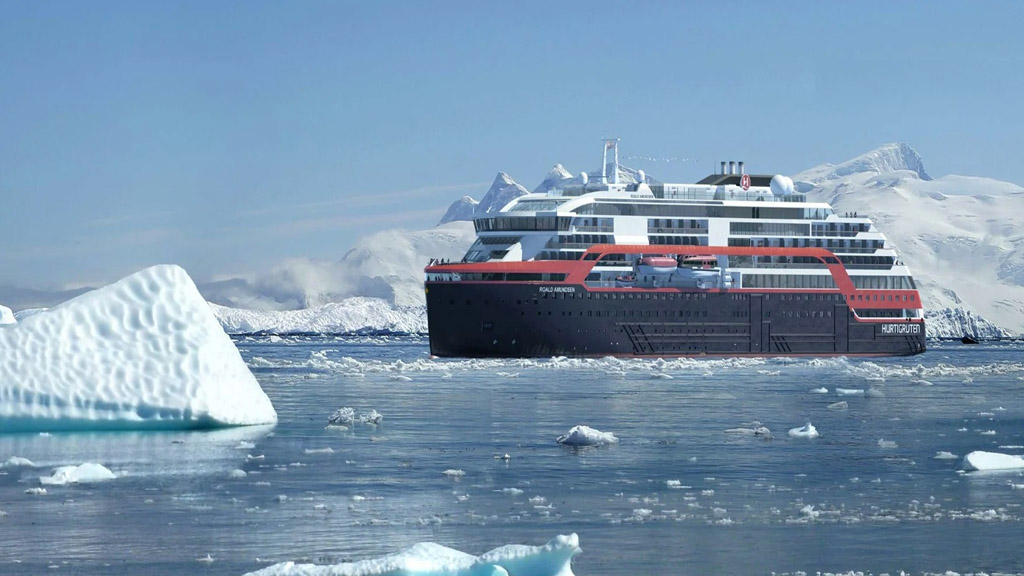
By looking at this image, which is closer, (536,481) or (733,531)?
(733,531)

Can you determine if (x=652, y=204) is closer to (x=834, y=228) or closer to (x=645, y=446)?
(x=834, y=228)

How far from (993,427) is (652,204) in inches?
1552

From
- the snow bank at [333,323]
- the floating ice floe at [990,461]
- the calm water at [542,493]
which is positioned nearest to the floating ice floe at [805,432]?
the calm water at [542,493]

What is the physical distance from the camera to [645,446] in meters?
23.5

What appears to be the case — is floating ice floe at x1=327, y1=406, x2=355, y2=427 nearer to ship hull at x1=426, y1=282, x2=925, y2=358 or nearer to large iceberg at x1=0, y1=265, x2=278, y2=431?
large iceberg at x1=0, y1=265, x2=278, y2=431

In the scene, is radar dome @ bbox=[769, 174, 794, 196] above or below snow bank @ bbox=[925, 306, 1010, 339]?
above

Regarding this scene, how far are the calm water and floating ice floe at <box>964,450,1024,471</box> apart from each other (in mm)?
399

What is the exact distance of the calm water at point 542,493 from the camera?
1372 centimetres

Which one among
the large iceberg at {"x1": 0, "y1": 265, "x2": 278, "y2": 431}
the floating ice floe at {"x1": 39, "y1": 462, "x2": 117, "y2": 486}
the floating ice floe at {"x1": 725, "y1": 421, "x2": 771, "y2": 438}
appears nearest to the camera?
the floating ice floe at {"x1": 39, "y1": 462, "x2": 117, "y2": 486}

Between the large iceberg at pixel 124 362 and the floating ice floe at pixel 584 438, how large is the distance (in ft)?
19.2

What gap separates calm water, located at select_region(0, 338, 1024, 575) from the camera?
13.7 meters

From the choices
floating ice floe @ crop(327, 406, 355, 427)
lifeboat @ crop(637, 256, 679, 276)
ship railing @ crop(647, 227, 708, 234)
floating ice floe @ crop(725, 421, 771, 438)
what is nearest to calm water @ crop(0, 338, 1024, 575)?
floating ice floe @ crop(725, 421, 771, 438)

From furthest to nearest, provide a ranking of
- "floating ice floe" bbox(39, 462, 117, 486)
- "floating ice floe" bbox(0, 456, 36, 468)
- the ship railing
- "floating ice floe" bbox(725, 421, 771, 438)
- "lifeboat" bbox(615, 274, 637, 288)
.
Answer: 1. the ship railing
2. "lifeboat" bbox(615, 274, 637, 288)
3. "floating ice floe" bbox(725, 421, 771, 438)
4. "floating ice floe" bbox(0, 456, 36, 468)
5. "floating ice floe" bbox(39, 462, 117, 486)

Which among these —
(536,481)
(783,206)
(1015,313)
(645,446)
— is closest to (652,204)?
(783,206)
